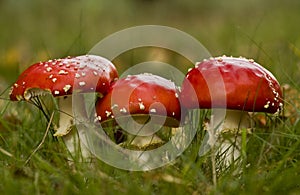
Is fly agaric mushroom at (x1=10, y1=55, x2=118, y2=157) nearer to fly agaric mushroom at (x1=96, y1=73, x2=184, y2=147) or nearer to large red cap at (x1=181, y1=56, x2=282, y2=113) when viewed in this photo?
fly agaric mushroom at (x1=96, y1=73, x2=184, y2=147)

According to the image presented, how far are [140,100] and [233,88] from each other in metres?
0.37

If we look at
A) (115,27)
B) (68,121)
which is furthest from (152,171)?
(115,27)

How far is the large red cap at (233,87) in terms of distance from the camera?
1897mm

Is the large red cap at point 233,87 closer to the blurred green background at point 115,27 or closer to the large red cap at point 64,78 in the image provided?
the large red cap at point 64,78

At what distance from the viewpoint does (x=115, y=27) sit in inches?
262

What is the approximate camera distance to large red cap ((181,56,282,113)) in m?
1.90

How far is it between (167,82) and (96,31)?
13.9ft

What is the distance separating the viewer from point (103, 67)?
6.84ft

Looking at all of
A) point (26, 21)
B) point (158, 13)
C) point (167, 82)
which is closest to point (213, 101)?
point (167, 82)

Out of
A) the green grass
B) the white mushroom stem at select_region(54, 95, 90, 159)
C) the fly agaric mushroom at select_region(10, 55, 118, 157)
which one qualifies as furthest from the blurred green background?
the fly agaric mushroom at select_region(10, 55, 118, 157)

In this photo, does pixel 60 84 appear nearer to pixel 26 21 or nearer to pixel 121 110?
pixel 121 110

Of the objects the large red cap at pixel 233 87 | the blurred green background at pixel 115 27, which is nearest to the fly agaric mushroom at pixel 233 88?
the large red cap at pixel 233 87

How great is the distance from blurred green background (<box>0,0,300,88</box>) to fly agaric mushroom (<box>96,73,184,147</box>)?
872 mm

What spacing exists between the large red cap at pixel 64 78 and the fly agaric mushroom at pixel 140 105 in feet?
0.25
